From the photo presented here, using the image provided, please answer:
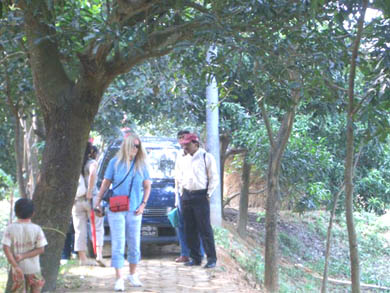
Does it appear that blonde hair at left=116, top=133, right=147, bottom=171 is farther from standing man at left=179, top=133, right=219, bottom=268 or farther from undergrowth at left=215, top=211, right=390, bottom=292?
undergrowth at left=215, top=211, right=390, bottom=292

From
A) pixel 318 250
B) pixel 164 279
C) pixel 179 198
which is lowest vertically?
pixel 318 250

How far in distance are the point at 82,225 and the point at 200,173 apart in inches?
75.1

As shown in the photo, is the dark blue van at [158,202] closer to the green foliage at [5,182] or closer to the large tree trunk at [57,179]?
the large tree trunk at [57,179]

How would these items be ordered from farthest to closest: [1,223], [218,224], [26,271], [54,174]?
1. [1,223]
2. [218,224]
3. [54,174]
4. [26,271]

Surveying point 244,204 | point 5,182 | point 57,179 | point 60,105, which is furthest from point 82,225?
point 244,204

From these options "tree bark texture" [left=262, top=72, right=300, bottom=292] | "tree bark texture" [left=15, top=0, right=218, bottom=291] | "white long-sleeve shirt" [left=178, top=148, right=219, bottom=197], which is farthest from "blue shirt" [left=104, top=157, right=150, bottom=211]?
"tree bark texture" [left=262, top=72, right=300, bottom=292]

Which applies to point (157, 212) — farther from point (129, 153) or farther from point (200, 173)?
point (129, 153)

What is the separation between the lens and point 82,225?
355 inches

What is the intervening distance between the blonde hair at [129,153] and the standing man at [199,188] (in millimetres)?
1419

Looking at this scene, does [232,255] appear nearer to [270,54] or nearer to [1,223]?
[270,54]

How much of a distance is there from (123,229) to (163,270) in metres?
1.93

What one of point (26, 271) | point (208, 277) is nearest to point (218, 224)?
point (208, 277)

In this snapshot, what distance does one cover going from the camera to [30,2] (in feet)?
21.4

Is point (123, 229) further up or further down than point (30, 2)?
further down
